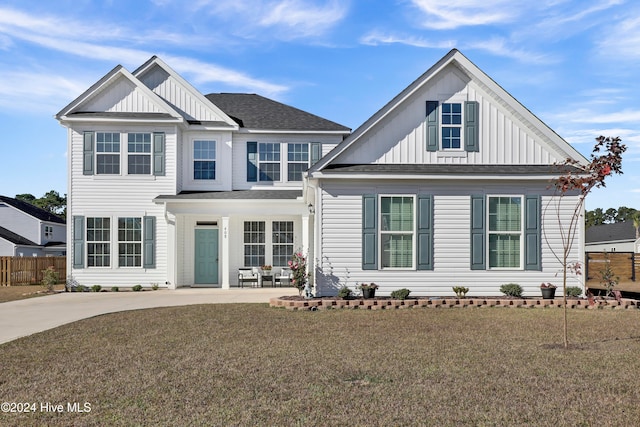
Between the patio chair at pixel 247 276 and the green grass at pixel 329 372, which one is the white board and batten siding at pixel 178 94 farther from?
the green grass at pixel 329 372

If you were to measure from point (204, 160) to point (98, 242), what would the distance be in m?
4.69

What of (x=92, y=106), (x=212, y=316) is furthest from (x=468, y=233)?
(x=92, y=106)

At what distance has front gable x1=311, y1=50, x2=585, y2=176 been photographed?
15.4 meters

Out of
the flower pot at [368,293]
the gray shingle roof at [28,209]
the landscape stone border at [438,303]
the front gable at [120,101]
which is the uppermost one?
the front gable at [120,101]

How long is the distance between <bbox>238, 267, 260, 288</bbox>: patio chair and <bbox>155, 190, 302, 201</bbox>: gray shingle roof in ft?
9.09

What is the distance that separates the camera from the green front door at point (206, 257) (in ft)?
70.0

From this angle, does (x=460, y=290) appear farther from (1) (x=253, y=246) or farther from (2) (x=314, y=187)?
(1) (x=253, y=246)

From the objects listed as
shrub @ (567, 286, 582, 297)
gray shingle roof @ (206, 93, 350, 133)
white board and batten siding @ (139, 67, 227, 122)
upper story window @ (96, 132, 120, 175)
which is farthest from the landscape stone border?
white board and batten siding @ (139, 67, 227, 122)

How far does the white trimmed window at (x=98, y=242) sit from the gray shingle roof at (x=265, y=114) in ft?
20.1

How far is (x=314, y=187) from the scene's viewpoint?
→ 1606 cm

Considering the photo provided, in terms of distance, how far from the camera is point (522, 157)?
15734mm

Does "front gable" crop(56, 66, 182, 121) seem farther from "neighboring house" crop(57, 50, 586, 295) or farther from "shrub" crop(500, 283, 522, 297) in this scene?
"shrub" crop(500, 283, 522, 297)

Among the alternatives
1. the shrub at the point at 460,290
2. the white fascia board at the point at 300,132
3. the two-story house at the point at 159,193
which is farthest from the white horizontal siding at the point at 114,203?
the shrub at the point at 460,290

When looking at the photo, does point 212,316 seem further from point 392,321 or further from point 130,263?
point 130,263
